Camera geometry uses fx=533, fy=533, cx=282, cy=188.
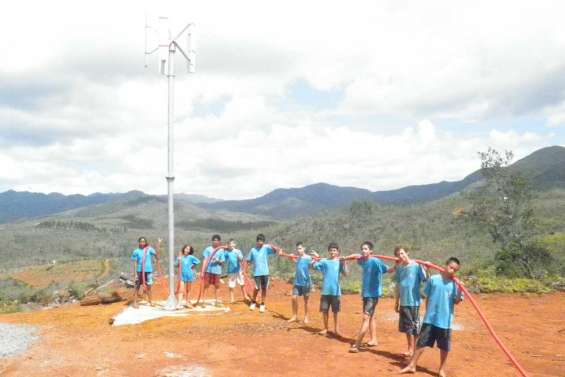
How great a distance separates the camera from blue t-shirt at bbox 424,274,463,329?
7312mm

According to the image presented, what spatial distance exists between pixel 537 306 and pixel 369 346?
711 centimetres

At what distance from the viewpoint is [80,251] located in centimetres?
9488

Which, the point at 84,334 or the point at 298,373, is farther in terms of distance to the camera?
the point at 84,334

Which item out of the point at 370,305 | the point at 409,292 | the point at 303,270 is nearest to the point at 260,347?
the point at 370,305

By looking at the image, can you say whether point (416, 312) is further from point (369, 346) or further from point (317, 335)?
point (317, 335)

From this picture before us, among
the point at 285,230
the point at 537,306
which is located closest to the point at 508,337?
the point at 537,306

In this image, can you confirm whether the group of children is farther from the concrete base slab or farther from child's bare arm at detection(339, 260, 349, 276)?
the concrete base slab

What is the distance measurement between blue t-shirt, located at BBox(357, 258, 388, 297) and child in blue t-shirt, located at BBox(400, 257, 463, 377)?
141 centimetres

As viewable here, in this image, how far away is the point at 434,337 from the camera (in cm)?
745

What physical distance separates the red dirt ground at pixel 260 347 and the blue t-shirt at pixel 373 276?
99 centimetres

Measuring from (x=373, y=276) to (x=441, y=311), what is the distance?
5.54 feet

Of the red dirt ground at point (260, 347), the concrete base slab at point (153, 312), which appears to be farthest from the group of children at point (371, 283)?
the concrete base slab at point (153, 312)

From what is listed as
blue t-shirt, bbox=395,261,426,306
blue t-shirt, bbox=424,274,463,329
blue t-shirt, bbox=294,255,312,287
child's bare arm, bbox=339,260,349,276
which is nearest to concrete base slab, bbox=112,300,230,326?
blue t-shirt, bbox=294,255,312,287

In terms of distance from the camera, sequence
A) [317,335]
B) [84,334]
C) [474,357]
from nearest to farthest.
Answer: [474,357] < [317,335] < [84,334]
